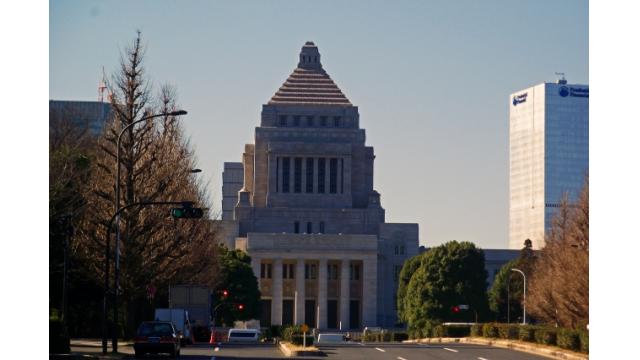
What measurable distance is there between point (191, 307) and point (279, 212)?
99456 mm

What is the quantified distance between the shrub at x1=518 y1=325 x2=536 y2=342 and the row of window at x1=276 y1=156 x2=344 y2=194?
118 m

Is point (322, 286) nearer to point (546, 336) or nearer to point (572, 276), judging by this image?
point (572, 276)

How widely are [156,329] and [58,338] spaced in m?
4.63

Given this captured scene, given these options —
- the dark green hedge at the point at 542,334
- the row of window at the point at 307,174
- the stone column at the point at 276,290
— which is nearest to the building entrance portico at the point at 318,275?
the stone column at the point at 276,290

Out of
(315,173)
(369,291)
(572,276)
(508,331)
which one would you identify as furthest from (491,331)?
(315,173)

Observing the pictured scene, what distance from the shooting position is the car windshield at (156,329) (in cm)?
5041

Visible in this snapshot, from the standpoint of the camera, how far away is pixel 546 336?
58.1m

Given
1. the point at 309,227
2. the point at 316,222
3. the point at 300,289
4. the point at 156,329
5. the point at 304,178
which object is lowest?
the point at 300,289

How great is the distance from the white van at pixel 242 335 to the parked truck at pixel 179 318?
1102 centimetres

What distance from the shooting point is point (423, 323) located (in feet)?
412
